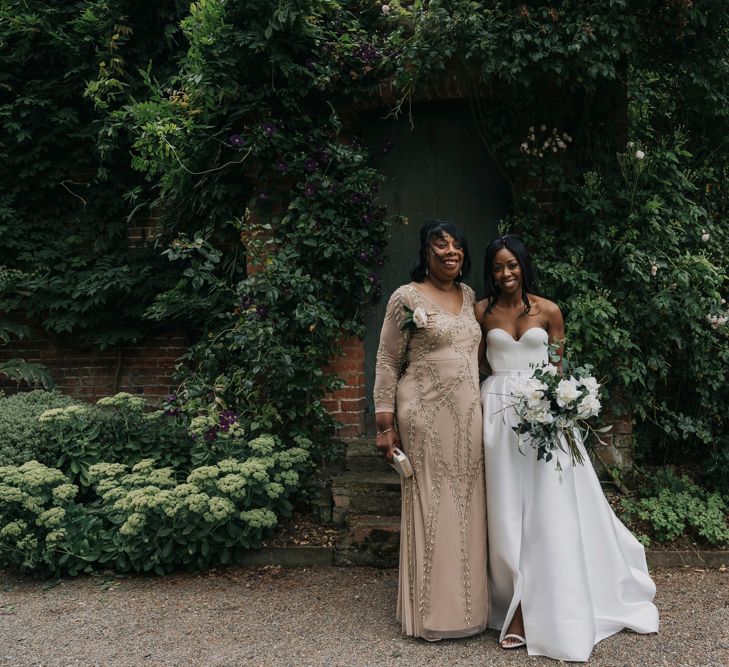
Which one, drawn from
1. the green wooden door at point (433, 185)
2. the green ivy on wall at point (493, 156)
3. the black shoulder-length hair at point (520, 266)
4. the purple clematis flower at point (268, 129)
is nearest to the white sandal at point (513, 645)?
the black shoulder-length hair at point (520, 266)

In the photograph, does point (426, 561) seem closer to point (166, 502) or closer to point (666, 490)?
point (166, 502)

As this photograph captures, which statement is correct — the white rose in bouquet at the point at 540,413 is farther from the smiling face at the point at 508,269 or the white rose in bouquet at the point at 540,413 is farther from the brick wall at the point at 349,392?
the brick wall at the point at 349,392

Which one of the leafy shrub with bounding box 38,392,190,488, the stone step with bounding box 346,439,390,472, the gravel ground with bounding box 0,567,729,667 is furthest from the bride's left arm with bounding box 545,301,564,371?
the leafy shrub with bounding box 38,392,190,488

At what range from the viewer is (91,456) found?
4711mm

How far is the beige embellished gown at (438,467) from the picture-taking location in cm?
321

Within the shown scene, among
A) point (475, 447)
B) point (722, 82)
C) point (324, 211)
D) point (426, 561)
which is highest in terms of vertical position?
point (722, 82)

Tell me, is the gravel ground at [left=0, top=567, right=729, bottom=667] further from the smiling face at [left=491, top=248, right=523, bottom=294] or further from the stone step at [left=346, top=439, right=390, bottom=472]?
the smiling face at [left=491, top=248, right=523, bottom=294]

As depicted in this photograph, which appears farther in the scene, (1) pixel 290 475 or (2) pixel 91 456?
(2) pixel 91 456

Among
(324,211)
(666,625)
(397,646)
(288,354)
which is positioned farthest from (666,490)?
(324,211)

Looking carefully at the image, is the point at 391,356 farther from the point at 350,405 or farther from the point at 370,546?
the point at 350,405

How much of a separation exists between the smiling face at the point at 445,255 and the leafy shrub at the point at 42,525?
2680 mm

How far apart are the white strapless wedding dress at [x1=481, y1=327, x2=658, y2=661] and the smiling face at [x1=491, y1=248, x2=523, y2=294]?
0.24 m

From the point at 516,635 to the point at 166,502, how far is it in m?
2.09

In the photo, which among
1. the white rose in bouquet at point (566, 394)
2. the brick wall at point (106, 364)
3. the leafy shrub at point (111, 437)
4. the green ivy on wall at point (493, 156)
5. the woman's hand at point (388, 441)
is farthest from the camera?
the brick wall at point (106, 364)
